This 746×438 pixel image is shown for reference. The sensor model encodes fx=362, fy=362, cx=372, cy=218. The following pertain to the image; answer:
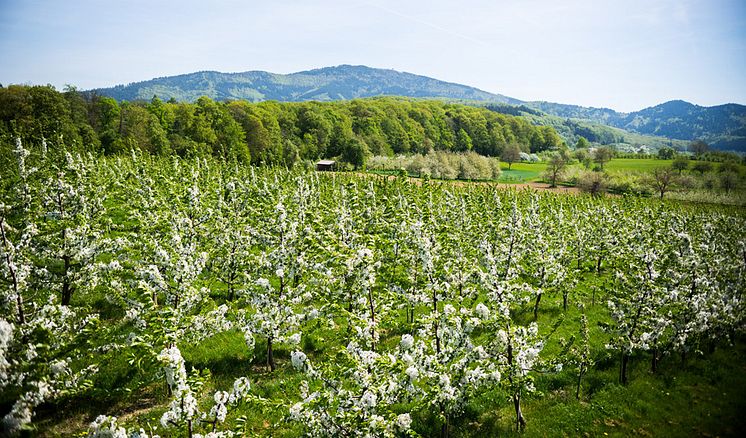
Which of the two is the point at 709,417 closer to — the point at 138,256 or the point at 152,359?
the point at 152,359

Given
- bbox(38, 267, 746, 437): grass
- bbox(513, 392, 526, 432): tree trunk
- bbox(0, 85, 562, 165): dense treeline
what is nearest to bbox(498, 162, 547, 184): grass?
bbox(0, 85, 562, 165): dense treeline

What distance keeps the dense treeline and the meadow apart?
16010 millimetres

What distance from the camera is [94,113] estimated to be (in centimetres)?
9075

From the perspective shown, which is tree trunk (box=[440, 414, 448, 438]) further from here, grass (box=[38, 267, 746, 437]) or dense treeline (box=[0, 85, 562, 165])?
dense treeline (box=[0, 85, 562, 165])

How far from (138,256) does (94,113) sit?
327 ft

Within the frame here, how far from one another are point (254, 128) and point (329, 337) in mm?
87774

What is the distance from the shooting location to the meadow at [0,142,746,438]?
27.0 ft

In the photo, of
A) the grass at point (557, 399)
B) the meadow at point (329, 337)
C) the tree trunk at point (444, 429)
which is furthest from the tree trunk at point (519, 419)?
the tree trunk at point (444, 429)

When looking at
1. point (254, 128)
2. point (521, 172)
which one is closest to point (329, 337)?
point (254, 128)

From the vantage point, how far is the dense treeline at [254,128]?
217 feet

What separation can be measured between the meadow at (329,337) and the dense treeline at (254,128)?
1601 cm

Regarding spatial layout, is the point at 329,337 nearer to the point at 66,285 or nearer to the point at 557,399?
the point at 557,399

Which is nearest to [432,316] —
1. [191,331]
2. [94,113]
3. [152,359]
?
[152,359]

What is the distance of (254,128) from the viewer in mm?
95062
